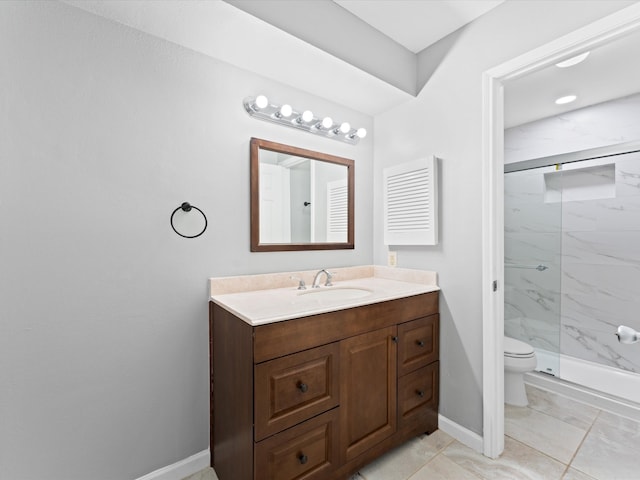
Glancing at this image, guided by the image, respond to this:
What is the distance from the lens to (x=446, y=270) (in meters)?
1.81

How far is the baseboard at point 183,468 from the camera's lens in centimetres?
139

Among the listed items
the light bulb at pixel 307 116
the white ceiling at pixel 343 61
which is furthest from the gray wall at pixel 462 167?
the light bulb at pixel 307 116

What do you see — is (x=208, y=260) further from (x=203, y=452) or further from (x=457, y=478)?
(x=457, y=478)

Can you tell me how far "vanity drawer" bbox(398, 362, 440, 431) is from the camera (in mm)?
1592

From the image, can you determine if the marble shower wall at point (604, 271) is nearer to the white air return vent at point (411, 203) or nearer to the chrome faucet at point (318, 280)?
the white air return vent at point (411, 203)

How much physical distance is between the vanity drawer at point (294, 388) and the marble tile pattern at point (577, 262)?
2.29m

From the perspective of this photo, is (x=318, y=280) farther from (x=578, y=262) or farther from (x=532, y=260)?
(x=578, y=262)

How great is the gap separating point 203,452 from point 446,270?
167 centimetres

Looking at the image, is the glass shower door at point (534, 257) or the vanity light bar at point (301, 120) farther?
the glass shower door at point (534, 257)

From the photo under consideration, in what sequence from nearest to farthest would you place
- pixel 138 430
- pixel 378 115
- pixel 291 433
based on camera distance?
pixel 291 433
pixel 138 430
pixel 378 115

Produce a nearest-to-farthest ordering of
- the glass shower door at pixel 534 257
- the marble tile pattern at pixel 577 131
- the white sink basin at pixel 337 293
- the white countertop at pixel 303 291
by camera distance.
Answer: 1. the white countertop at pixel 303 291
2. the white sink basin at pixel 337 293
3. the marble tile pattern at pixel 577 131
4. the glass shower door at pixel 534 257

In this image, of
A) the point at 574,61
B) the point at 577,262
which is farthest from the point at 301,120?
the point at 577,262

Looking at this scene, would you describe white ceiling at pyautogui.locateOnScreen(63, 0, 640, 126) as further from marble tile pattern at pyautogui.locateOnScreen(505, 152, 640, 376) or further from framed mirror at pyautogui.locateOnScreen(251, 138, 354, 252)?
marble tile pattern at pyautogui.locateOnScreen(505, 152, 640, 376)

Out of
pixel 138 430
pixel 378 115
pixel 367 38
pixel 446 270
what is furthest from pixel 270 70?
pixel 138 430
